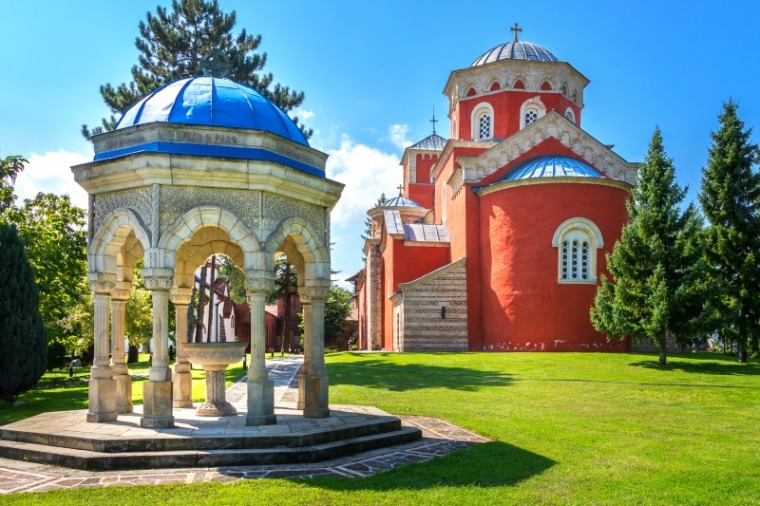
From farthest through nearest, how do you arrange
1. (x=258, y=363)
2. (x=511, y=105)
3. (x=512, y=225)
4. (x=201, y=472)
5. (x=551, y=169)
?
(x=511, y=105), (x=512, y=225), (x=551, y=169), (x=258, y=363), (x=201, y=472)

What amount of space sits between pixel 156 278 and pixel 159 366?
1106 millimetres

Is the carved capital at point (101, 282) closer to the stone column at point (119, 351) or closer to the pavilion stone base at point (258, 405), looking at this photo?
the stone column at point (119, 351)

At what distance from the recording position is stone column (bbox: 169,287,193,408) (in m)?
10.5

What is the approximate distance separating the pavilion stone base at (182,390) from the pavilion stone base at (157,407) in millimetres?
2494

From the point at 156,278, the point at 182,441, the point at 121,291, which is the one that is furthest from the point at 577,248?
the point at 182,441

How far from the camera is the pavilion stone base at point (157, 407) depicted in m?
7.95

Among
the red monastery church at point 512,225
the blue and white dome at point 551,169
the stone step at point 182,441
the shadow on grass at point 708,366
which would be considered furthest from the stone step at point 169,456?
the blue and white dome at point 551,169

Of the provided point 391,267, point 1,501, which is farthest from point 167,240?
point 391,267

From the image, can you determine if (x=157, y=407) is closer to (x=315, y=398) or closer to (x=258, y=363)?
(x=258, y=363)

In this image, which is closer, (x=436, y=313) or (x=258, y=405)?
(x=258, y=405)

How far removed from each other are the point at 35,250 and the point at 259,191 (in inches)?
442

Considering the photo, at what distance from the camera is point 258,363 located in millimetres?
8359

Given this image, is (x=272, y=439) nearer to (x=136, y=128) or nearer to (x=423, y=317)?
(x=136, y=128)

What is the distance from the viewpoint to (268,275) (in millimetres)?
8445
